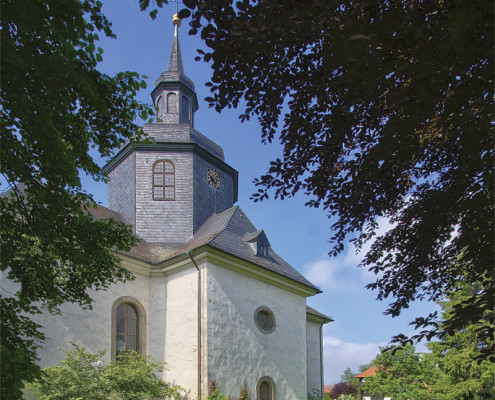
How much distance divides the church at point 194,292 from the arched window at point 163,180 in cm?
4

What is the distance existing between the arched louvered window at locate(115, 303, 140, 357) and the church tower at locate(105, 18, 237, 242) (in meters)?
Result: 3.43

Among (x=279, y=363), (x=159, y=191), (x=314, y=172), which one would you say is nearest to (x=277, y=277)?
(x=279, y=363)

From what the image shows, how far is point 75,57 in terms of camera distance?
21.2ft

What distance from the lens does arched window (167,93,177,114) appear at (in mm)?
23750

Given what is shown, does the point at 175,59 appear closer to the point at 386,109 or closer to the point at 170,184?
the point at 170,184

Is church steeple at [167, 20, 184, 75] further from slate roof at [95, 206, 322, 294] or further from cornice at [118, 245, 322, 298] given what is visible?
cornice at [118, 245, 322, 298]

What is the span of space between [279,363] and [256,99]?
14.1 meters

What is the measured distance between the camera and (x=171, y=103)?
2395 cm

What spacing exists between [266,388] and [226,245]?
518 cm

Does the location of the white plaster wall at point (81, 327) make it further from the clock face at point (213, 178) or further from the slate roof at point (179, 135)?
the slate roof at point (179, 135)

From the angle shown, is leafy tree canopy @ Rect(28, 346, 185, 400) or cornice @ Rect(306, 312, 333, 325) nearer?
leafy tree canopy @ Rect(28, 346, 185, 400)

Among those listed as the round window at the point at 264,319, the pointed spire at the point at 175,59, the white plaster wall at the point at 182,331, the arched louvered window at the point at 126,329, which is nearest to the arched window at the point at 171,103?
the pointed spire at the point at 175,59

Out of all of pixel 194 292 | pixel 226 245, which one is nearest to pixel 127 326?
pixel 194 292

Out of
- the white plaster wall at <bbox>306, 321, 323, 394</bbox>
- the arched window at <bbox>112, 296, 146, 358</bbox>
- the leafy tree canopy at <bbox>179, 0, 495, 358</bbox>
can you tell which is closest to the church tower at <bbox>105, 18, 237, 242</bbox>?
the arched window at <bbox>112, 296, 146, 358</bbox>
